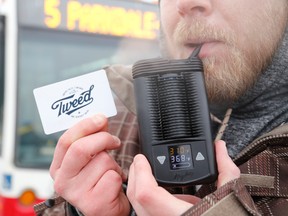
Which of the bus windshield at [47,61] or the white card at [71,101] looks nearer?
the white card at [71,101]

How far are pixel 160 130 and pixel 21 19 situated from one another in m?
2.82

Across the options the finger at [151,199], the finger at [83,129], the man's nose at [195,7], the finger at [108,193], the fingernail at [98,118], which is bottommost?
the finger at [108,193]

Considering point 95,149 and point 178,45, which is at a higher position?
point 178,45

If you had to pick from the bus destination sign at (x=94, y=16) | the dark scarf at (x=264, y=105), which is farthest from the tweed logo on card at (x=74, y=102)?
the bus destination sign at (x=94, y=16)

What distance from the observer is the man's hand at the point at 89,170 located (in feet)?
3.79

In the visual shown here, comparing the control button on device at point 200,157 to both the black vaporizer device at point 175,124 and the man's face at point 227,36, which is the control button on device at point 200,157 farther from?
the man's face at point 227,36

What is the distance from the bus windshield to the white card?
2.49m

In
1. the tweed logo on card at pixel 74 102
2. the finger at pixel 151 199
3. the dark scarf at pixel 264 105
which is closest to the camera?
the finger at pixel 151 199

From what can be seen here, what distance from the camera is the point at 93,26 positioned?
3.95 meters

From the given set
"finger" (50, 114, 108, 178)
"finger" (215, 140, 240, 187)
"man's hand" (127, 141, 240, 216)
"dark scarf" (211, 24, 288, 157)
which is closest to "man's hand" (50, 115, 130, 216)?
"finger" (50, 114, 108, 178)

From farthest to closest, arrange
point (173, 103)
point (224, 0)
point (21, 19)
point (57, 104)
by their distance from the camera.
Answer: point (21, 19) → point (224, 0) → point (57, 104) → point (173, 103)

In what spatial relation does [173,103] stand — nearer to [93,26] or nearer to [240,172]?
[240,172]

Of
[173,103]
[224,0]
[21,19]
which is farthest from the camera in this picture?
[21,19]

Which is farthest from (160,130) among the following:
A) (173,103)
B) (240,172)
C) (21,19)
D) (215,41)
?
(21,19)
